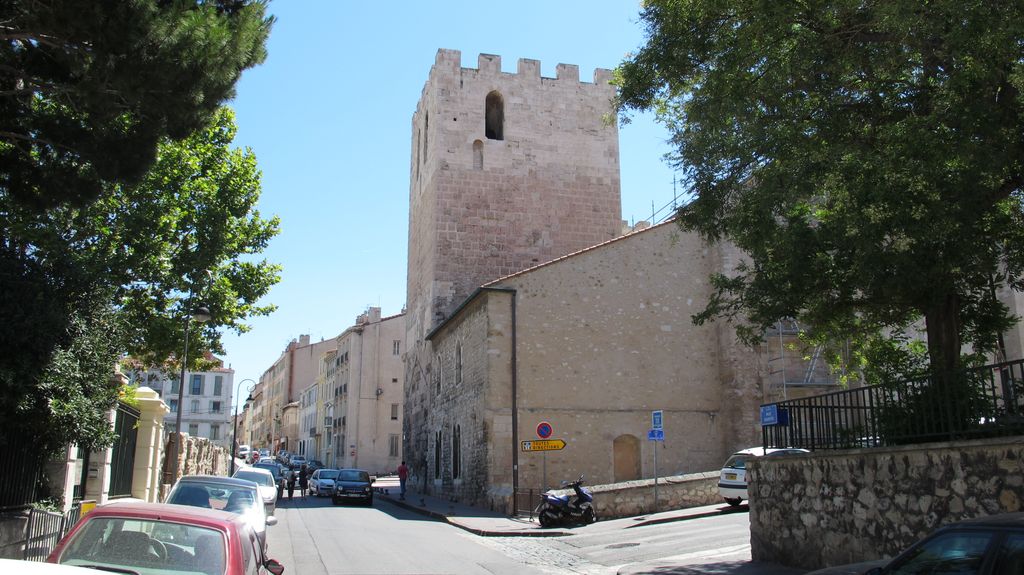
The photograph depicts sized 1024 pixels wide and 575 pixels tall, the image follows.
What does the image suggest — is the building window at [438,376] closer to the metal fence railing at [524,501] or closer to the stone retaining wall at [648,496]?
the metal fence railing at [524,501]

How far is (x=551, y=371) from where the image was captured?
25562 millimetres

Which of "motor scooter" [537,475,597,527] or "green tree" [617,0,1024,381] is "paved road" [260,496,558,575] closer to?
"motor scooter" [537,475,597,527]

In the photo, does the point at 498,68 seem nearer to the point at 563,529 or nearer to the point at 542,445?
the point at 542,445

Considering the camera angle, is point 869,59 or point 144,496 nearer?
point 869,59

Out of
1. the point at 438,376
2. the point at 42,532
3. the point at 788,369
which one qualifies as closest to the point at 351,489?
the point at 438,376

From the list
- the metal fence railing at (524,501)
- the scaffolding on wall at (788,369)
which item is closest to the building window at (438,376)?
the metal fence railing at (524,501)

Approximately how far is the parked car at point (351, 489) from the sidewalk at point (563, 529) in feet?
4.82

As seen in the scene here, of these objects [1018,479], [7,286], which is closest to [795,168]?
[1018,479]

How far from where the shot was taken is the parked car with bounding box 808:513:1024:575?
4531 mm

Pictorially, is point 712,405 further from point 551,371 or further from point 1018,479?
point 1018,479

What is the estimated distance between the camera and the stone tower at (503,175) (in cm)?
3462

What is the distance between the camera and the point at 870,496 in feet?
32.3

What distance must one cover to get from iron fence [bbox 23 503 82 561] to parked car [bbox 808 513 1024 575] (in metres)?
9.72

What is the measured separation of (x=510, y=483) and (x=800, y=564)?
1424 centimetres
